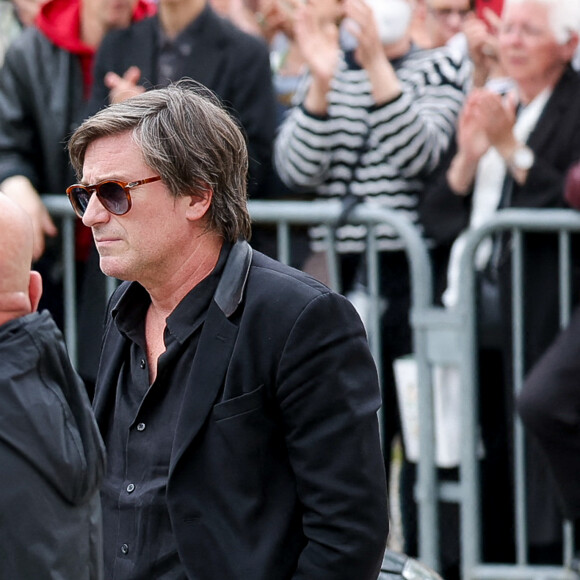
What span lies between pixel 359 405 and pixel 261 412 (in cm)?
20

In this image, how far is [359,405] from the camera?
272 cm

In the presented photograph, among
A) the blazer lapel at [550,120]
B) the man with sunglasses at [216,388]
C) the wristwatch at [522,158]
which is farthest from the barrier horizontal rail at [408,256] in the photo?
the man with sunglasses at [216,388]

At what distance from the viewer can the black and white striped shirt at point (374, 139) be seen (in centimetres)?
512

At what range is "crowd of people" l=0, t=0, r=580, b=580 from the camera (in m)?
2.70

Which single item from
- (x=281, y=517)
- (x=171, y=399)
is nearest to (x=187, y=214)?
(x=171, y=399)

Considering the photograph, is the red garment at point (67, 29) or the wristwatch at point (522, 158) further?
the red garment at point (67, 29)

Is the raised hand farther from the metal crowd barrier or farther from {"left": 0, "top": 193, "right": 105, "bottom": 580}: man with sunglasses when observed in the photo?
{"left": 0, "top": 193, "right": 105, "bottom": 580}: man with sunglasses

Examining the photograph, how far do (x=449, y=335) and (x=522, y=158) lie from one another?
706mm

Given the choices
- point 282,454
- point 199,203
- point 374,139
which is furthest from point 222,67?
point 282,454

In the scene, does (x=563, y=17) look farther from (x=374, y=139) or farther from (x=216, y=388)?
(x=216, y=388)

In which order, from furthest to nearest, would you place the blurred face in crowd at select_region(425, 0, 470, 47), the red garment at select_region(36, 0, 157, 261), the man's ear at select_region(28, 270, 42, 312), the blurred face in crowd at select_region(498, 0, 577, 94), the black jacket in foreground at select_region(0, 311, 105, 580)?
the blurred face in crowd at select_region(425, 0, 470, 47) → the red garment at select_region(36, 0, 157, 261) → the blurred face in crowd at select_region(498, 0, 577, 94) → the man's ear at select_region(28, 270, 42, 312) → the black jacket in foreground at select_region(0, 311, 105, 580)

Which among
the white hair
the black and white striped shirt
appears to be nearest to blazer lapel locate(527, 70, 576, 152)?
the white hair

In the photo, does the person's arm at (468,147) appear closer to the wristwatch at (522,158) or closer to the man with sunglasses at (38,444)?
the wristwatch at (522,158)

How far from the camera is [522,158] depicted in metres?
→ 4.94
